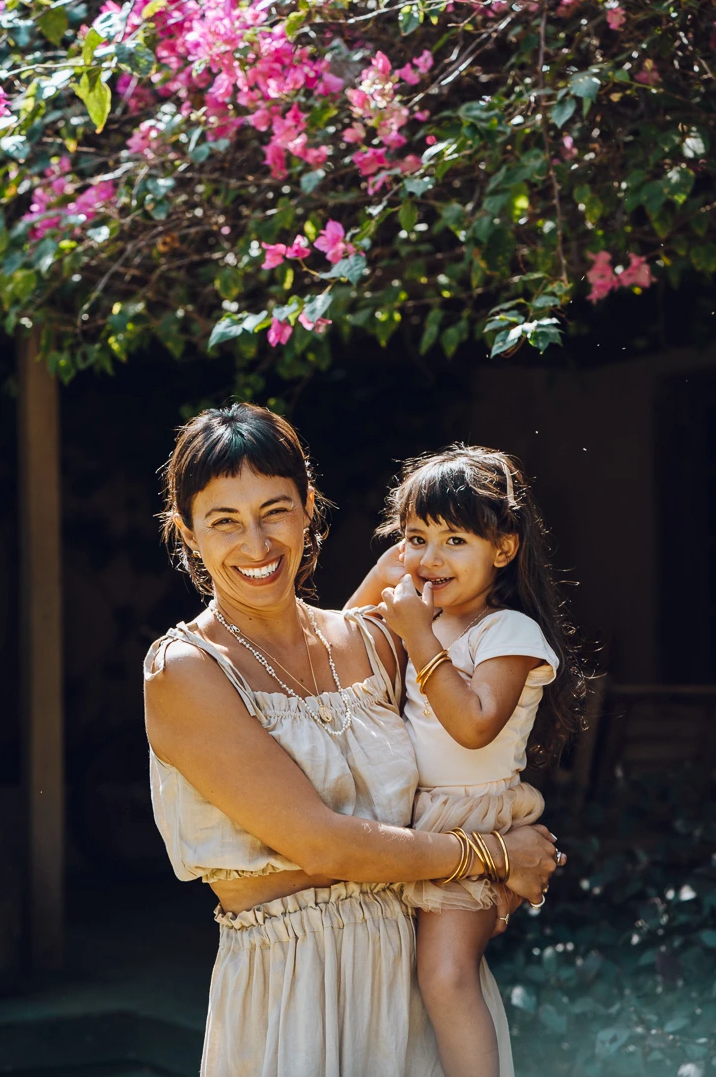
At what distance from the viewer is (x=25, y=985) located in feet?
16.0

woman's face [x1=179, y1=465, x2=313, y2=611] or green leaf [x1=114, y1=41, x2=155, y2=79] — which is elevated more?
green leaf [x1=114, y1=41, x2=155, y2=79]

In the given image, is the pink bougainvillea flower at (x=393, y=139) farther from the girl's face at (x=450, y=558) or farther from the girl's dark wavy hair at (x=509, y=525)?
the girl's face at (x=450, y=558)

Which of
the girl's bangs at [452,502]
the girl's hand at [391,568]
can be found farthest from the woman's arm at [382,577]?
the girl's bangs at [452,502]

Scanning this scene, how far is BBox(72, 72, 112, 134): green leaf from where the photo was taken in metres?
2.77

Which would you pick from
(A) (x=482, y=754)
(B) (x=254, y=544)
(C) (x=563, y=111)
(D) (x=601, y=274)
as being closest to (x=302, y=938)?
(A) (x=482, y=754)

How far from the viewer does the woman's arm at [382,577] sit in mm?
2482

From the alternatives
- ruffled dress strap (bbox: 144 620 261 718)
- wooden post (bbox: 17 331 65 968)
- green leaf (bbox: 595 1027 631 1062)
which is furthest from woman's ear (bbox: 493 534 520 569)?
wooden post (bbox: 17 331 65 968)

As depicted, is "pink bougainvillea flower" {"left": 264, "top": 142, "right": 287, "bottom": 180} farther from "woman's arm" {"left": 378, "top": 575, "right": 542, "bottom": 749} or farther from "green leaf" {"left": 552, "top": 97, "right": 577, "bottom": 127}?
"woman's arm" {"left": 378, "top": 575, "right": 542, "bottom": 749}

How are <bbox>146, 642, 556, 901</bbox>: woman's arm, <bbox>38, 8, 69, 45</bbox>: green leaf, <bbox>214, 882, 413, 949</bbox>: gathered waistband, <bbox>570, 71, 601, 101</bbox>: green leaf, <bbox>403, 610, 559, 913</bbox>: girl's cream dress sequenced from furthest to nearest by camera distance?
<bbox>38, 8, 69, 45</bbox>: green leaf < <bbox>570, 71, 601, 101</bbox>: green leaf < <bbox>403, 610, 559, 913</bbox>: girl's cream dress < <bbox>214, 882, 413, 949</bbox>: gathered waistband < <bbox>146, 642, 556, 901</bbox>: woman's arm

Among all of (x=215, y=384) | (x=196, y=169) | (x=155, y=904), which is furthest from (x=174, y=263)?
(x=155, y=904)

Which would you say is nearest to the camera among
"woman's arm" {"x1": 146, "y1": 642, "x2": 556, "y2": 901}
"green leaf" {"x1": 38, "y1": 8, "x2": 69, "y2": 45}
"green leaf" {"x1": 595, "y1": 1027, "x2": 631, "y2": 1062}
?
"woman's arm" {"x1": 146, "y1": 642, "x2": 556, "y2": 901}

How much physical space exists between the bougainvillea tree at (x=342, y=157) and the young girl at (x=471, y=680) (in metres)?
0.56

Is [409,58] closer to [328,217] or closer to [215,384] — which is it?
[328,217]

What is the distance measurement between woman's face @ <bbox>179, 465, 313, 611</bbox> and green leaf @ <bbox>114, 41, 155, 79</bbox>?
1375mm
